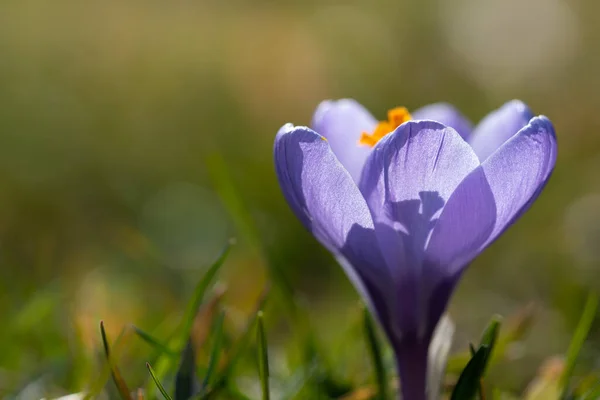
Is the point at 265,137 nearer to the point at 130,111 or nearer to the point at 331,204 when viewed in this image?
the point at 130,111

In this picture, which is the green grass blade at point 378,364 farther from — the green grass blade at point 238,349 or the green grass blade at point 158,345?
the green grass blade at point 158,345

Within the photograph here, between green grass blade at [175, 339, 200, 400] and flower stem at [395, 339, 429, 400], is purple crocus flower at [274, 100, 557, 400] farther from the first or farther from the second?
green grass blade at [175, 339, 200, 400]

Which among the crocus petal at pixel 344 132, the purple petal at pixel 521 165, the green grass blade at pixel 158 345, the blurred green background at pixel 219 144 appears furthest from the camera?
the blurred green background at pixel 219 144

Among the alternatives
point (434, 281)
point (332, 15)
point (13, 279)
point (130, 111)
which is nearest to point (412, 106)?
point (130, 111)

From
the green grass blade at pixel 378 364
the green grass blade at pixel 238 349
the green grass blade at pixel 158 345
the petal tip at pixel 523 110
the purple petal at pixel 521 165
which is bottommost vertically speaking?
the green grass blade at pixel 378 364

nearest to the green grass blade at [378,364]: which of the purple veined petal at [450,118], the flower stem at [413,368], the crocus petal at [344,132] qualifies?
the flower stem at [413,368]

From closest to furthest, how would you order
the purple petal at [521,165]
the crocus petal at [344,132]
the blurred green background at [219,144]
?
the purple petal at [521,165], the crocus petal at [344,132], the blurred green background at [219,144]

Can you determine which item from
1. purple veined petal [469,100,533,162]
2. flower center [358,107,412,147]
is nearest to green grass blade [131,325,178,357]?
flower center [358,107,412,147]

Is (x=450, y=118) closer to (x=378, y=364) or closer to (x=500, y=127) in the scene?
(x=500, y=127)
